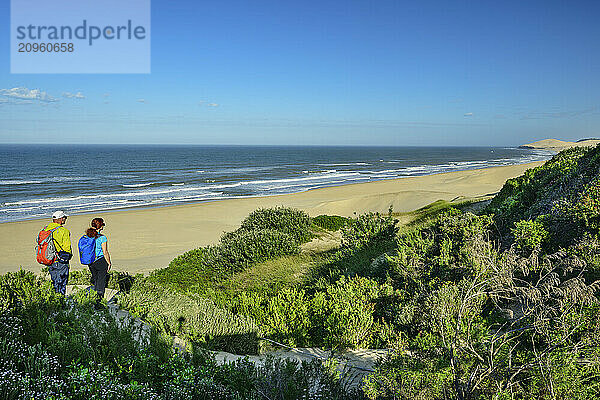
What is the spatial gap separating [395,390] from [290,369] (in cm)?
102

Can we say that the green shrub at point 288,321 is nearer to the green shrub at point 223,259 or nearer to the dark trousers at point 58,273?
the green shrub at point 223,259

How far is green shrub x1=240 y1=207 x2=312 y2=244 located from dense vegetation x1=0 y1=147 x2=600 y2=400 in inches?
77.0

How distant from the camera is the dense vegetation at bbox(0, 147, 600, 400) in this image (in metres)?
3.31

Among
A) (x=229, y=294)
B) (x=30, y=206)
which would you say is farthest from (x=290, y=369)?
(x=30, y=206)

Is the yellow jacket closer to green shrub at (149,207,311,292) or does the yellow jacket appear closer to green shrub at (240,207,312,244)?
green shrub at (149,207,311,292)

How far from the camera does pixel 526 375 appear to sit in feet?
10.9

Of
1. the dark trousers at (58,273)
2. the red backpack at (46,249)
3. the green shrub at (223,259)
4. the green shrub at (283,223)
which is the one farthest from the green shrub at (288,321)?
the green shrub at (283,223)

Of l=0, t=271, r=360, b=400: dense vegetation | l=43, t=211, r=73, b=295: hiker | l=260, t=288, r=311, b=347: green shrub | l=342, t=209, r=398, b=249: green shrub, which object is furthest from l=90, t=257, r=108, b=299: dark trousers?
l=342, t=209, r=398, b=249: green shrub

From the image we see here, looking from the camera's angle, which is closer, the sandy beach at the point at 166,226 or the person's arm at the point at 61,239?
the person's arm at the point at 61,239

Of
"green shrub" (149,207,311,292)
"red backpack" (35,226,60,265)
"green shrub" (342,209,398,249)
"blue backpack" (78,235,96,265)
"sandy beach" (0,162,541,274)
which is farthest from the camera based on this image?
"sandy beach" (0,162,541,274)

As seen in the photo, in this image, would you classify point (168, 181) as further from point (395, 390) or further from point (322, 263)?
point (395, 390)

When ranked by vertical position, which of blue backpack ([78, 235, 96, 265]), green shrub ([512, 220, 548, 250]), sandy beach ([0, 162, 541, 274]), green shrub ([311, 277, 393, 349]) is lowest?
sandy beach ([0, 162, 541, 274])

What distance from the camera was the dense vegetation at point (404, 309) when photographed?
10.9 feet

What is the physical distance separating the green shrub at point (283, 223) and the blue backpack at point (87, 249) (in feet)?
20.7
